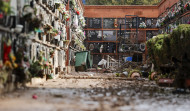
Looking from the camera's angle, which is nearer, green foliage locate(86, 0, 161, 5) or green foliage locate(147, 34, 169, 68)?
green foliage locate(147, 34, 169, 68)

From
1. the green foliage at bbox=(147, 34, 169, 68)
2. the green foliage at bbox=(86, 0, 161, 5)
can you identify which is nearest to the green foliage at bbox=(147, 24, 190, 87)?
the green foliage at bbox=(147, 34, 169, 68)

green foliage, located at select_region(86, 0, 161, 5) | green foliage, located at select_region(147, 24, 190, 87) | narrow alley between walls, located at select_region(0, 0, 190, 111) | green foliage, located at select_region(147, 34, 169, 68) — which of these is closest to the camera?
narrow alley between walls, located at select_region(0, 0, 190, 111)

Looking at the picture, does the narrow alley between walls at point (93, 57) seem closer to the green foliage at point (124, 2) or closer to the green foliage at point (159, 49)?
the green foliage at point (159, 49)

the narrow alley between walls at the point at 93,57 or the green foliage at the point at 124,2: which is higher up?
the green foliage at the point at 124,2

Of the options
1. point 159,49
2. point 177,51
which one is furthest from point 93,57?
point 177,51

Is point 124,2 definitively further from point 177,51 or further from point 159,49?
point 177,51

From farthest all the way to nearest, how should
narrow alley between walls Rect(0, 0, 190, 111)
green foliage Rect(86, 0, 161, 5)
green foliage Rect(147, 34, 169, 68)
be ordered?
green foliage Rect(86, 0, 161, 5)
green foliage Rect(147, 34, 169, 68)
narrow alley between walls Rect(0, 0, 190, 111)

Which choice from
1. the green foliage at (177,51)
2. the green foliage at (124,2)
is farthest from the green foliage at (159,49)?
the green foliage at (124,2)

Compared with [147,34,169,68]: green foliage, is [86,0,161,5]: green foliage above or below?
above

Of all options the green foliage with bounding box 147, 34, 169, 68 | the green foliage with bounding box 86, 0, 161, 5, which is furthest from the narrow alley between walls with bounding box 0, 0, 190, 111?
the green foliage with bounding box 86, 0, 161, 5

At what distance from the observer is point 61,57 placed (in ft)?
85.4

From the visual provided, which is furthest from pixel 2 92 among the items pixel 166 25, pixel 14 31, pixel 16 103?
pixel 166 25

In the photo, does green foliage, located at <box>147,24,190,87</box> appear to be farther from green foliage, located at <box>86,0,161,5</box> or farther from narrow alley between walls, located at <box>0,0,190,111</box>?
green foliage, located at <box>86,0,161,5</box>

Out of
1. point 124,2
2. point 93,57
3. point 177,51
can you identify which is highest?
point 124,2
